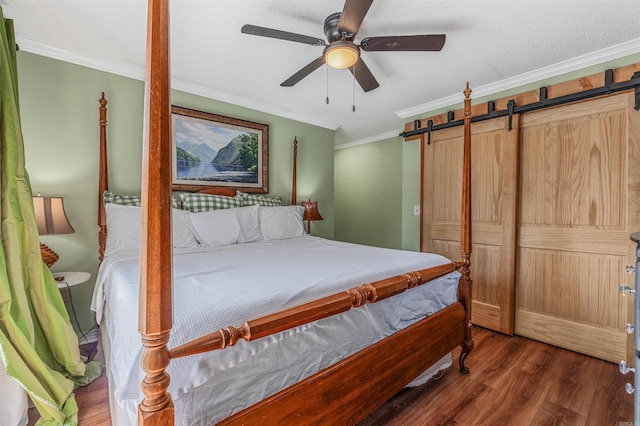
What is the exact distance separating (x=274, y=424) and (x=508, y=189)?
2.71 metres

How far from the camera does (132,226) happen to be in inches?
84.7

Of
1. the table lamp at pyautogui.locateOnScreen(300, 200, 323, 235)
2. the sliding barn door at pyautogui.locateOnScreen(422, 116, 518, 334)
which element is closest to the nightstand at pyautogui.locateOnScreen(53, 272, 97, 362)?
the table lamp at pyautogui.locateOnScreen(300, 200, 323, 235)

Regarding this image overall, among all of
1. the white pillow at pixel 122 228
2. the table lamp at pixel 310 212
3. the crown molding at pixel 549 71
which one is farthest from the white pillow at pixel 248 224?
the crown molding at pixel 549 71

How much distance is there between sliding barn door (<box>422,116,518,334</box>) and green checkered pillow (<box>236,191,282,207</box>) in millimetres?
1849

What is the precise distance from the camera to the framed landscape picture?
2.86m

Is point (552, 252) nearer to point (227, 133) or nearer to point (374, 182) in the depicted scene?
point (374, 182)

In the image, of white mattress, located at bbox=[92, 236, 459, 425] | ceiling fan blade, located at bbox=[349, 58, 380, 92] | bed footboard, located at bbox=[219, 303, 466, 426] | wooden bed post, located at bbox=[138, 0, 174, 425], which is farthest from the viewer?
ceiling fan blade, located at bbox=[349, 58, 380, 92]

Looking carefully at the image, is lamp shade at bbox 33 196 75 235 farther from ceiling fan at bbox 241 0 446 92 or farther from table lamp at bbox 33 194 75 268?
ceiling fan at bbox 241 0 446 92

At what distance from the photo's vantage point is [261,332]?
2.96 ft

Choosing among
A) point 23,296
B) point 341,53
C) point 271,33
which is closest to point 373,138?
point 341,53

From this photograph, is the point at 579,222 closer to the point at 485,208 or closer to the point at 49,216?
the point at 485,208

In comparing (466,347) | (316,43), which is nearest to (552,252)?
(466,347)

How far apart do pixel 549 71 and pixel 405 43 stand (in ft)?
5.50

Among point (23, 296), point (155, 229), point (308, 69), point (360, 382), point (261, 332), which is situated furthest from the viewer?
point (308, 69)
